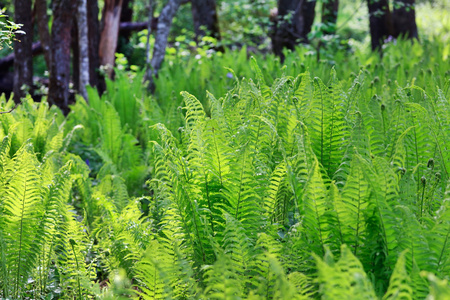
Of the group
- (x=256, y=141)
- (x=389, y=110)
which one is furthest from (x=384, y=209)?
(x=389, y=110)

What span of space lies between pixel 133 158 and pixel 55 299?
1566mm

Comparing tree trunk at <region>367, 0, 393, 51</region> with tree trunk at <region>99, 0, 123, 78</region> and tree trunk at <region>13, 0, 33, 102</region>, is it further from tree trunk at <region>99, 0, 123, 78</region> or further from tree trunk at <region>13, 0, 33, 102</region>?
tree trunk at <region>13, 0, 33, 102</region>

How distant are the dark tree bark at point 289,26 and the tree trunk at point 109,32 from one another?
9.58ft

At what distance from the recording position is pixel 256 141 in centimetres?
216

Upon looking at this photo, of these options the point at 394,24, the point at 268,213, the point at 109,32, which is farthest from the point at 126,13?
the point at 268,213

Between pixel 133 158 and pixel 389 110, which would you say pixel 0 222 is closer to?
pixel 133 158

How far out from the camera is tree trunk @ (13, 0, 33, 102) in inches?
197

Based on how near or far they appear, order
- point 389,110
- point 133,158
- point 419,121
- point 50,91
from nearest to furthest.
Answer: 1. point 419,121
2. point 389,110
3. point 133,158
4. point 50,91

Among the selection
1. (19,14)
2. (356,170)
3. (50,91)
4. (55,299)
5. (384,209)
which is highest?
(19,14)

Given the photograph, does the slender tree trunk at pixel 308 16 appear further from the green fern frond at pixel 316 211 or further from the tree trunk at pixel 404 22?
the green fern frond at pixel 316 211

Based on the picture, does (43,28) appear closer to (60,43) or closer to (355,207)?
(60,43)

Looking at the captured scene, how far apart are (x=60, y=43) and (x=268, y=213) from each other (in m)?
3.58

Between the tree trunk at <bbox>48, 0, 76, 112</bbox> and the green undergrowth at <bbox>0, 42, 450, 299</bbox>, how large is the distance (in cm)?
235

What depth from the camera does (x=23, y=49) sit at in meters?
5.20
